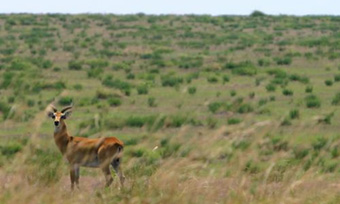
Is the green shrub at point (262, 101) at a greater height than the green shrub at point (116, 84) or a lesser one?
greater

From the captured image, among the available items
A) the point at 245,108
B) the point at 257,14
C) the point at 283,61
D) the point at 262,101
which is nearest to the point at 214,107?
the point at 245,108

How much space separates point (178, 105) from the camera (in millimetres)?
23484

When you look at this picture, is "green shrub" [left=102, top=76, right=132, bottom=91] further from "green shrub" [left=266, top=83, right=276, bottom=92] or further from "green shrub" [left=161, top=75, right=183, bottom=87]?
"green shrub" [left=266, top=83, right=276, bottom=92]

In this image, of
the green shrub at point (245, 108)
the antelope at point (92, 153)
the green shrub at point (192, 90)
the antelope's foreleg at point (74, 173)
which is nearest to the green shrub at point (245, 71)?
the green shrub at point (192, 90)

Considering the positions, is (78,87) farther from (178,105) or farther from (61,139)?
(61,139)

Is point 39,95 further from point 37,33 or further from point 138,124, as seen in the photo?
point 37,33

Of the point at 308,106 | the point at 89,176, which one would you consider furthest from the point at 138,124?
the point at 89,176

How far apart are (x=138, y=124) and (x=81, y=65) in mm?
16046

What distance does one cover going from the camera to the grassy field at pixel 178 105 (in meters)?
6.68

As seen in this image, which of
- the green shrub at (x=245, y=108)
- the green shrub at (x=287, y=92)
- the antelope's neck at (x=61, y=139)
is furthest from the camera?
the green shrub at (x=287, y=92)

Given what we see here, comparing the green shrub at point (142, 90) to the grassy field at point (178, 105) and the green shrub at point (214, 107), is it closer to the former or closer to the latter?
the grassy field at point (178, 105)

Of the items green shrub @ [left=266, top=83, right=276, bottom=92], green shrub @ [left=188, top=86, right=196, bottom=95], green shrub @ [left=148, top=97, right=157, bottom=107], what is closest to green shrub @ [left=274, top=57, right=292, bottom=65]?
green shrub @ [left=266, top=83, right=276, bottom=92]

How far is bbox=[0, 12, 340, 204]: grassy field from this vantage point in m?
6.68

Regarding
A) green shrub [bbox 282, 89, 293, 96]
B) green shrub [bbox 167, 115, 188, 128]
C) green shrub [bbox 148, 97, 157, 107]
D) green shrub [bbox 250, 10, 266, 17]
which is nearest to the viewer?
green shrub [bbox 167, 115, 188, 128]
